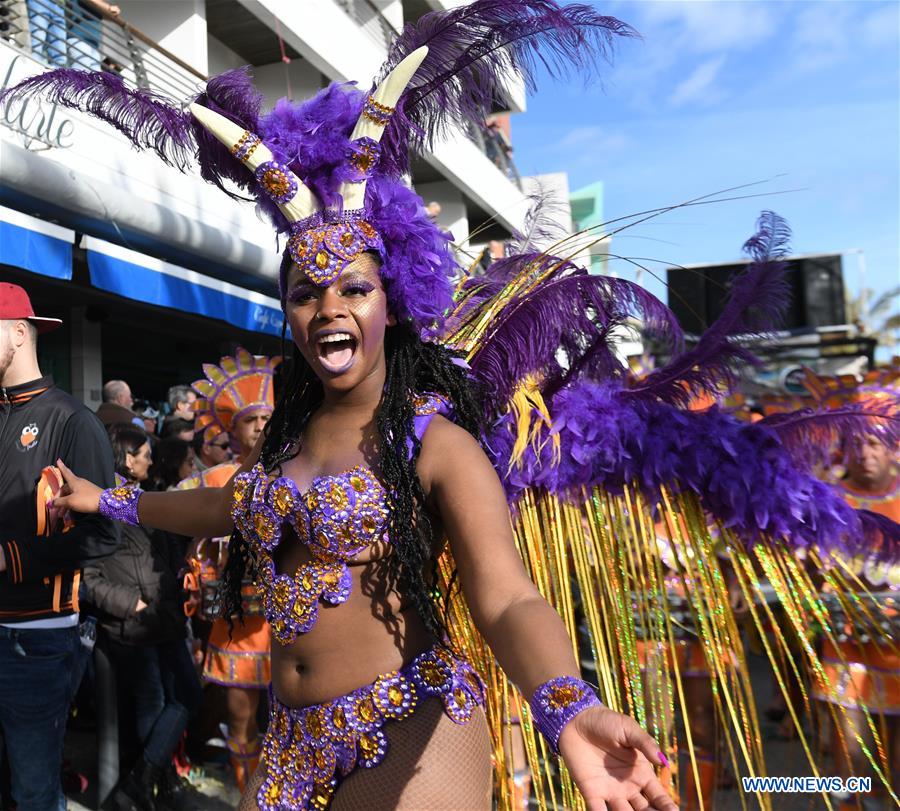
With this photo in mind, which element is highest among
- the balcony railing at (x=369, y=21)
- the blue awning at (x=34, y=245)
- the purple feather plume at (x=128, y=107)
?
the balcony railing at (x=369, y=21)

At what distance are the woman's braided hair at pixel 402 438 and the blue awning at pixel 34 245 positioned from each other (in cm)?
348

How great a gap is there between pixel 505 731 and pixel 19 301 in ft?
6.65

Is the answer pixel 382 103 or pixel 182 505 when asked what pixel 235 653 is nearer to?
pixel 182 505

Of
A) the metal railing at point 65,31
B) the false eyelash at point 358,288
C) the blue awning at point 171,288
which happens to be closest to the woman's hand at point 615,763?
the false eyelash at point 358,288

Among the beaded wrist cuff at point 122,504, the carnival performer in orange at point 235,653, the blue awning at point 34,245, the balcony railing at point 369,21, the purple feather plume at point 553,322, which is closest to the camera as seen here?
the beaded wrist cuff at point 122,504

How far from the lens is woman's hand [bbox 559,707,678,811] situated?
3.38 feet

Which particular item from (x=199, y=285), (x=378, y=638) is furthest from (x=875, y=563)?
(x=199, y=285)

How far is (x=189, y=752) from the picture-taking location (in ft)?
14.5

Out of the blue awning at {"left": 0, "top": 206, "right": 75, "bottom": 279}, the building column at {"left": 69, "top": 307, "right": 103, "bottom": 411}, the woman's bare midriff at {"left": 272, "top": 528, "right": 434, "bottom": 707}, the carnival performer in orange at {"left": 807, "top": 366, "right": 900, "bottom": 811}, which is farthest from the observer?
the building column at {"left": 69, "top": 307, "right": 103, "bottom": 411}

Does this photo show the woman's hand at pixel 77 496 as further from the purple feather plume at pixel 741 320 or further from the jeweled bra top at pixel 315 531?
the purple feather plume at pixel 741 320

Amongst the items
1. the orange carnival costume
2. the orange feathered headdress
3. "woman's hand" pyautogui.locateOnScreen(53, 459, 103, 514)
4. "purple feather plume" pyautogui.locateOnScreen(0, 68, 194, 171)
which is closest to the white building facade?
"purple feather plume" pyautogui.locateOnScreen(0, 68, 194, 171)

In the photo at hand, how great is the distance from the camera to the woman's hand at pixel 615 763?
1030 millimetres

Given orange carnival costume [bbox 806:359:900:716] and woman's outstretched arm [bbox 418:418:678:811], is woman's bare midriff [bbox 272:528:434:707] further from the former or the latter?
orange carnival costume [bbox 806:359:900:716]

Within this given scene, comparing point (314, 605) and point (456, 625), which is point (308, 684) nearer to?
point (314, 605)
